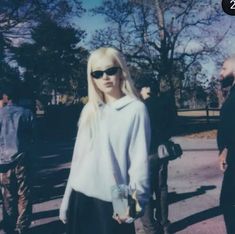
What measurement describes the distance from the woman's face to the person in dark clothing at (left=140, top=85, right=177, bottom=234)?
5.29 ft

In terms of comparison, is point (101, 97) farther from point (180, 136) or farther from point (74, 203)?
point (180, 136)

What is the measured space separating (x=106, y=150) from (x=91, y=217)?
13.4 inches

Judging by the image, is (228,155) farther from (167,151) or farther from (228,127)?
(167,151)

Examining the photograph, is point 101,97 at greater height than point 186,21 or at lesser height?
lesser

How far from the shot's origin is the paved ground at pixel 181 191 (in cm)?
422

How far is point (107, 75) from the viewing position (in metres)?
1.94

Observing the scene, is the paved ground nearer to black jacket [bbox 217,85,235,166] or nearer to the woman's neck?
black jacket [bbox 217,85,235,166]

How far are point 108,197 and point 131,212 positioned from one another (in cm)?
14

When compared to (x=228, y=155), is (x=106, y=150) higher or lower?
higher

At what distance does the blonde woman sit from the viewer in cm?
181

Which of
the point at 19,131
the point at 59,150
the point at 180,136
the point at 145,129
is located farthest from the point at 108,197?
the point at 180,136

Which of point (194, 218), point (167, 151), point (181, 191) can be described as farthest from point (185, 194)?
point (167, 151)

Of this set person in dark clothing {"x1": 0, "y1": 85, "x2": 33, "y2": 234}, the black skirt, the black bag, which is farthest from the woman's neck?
person in dark clothing {"x1": 0, "y1": 85, "x2": 33, "y2": 234}

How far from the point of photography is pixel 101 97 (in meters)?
2.01
